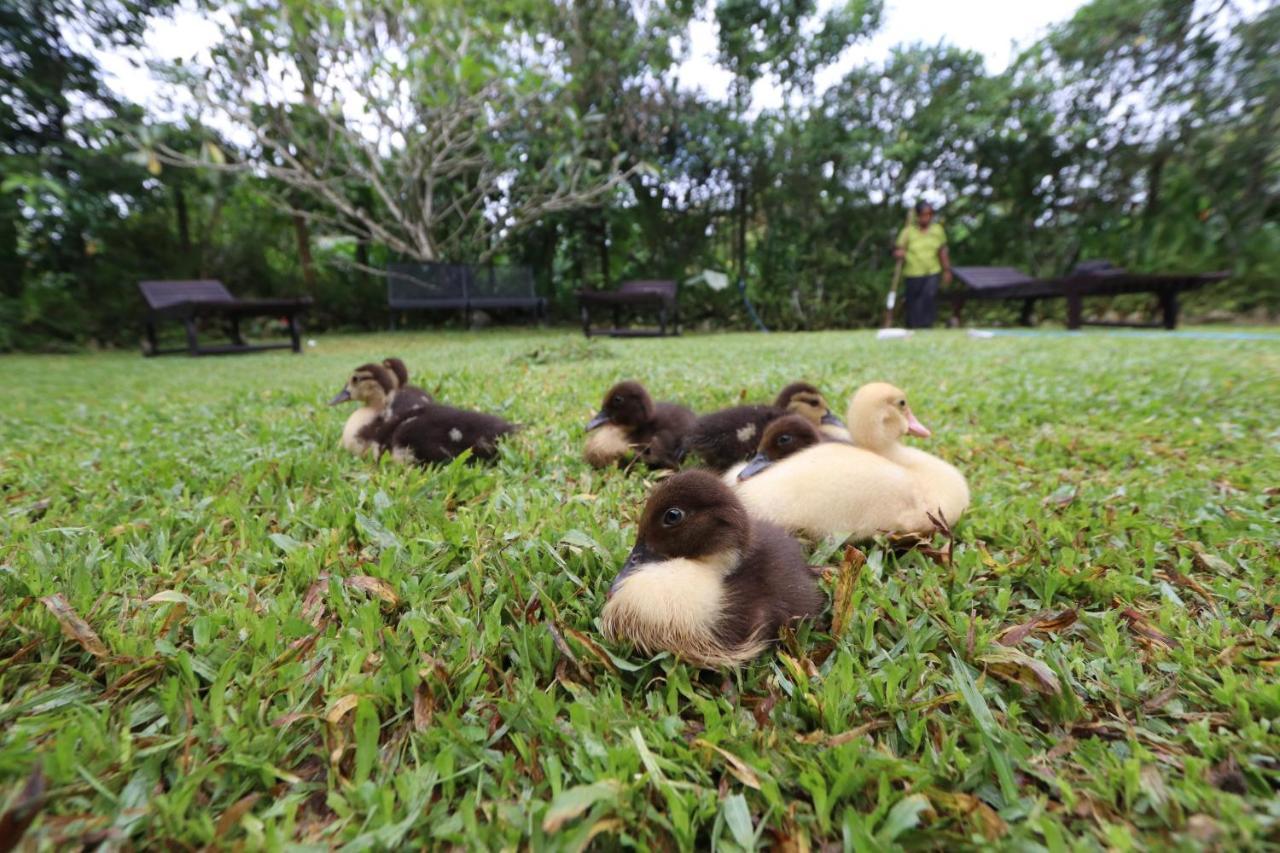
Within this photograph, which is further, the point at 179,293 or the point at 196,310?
the point at 179,293

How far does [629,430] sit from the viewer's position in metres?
2.84

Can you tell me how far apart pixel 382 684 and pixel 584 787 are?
1.68ft

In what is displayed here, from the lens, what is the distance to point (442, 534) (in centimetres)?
193

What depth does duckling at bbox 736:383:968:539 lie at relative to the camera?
1.81 metres

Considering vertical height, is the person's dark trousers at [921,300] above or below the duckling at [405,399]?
above

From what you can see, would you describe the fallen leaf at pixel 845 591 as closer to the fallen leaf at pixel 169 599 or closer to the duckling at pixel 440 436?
the fallen leaf at pixel 169 599

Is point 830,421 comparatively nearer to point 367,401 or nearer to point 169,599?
point 169,599

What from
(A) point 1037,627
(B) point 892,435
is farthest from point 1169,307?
(A) point 1037,627

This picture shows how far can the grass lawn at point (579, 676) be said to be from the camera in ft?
3.04

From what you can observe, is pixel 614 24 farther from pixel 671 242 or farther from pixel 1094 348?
pixel 1094 348

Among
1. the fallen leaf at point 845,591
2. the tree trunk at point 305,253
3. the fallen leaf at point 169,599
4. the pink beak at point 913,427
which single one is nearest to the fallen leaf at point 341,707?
the fallen leaf at point 169,599

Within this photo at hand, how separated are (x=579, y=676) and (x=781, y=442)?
115 centimetres

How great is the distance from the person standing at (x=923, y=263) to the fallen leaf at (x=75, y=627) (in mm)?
14091

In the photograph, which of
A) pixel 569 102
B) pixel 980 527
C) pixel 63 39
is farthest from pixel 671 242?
pixel 980 527
